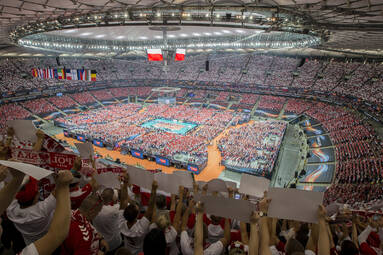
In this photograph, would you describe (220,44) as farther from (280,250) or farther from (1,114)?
(280,250)

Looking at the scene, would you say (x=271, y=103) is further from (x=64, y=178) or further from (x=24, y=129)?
(x=64, y=178)

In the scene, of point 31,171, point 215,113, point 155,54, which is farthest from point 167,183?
point 215,113

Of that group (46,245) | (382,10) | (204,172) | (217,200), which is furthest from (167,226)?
(204,172)

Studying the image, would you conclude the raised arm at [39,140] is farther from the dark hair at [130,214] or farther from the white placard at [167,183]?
the dark hair at [130,214]

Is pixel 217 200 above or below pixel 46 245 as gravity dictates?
below

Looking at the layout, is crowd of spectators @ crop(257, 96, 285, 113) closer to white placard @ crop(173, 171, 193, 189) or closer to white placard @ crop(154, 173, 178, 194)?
white placard @ crop(173, 171, 193, 189)
